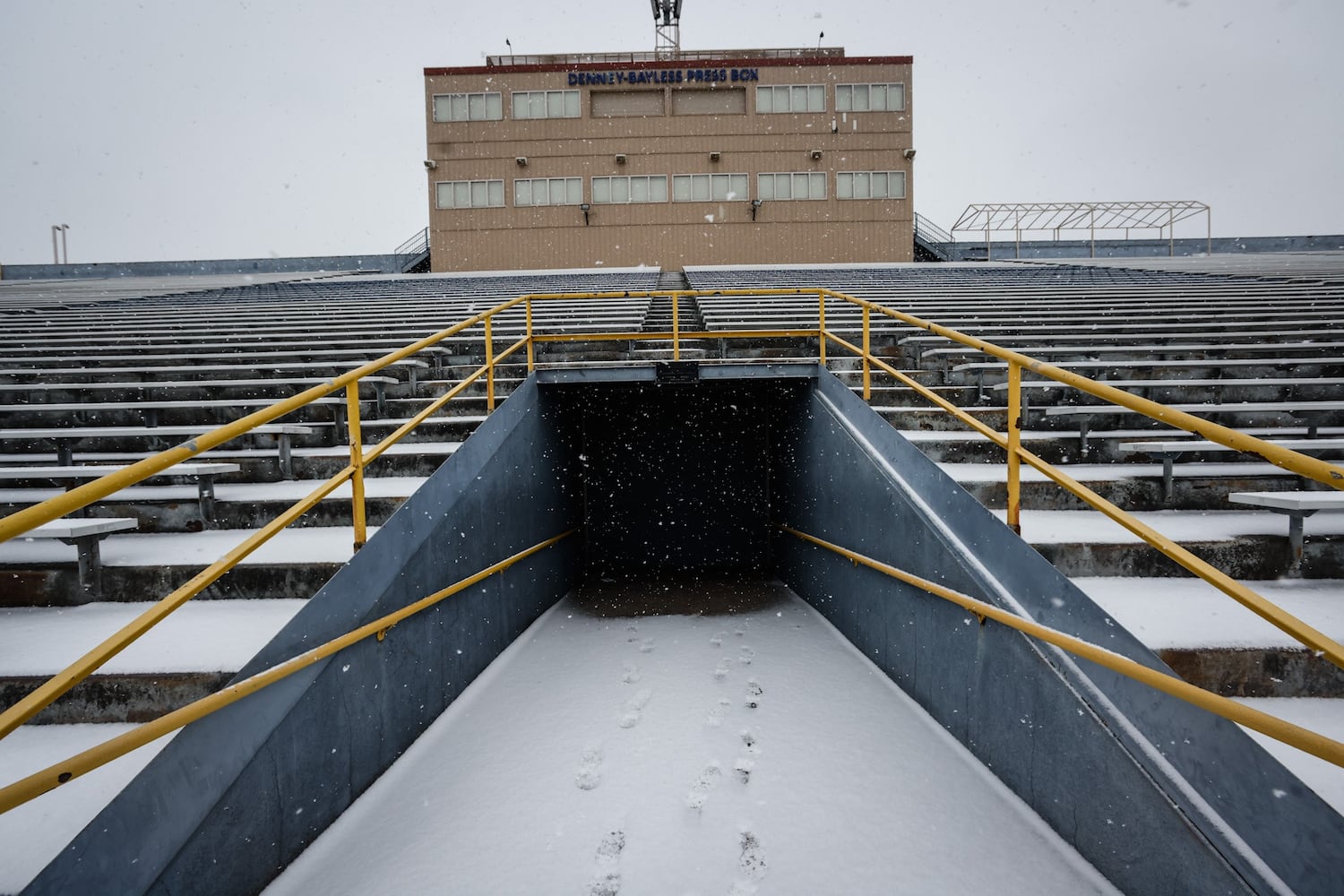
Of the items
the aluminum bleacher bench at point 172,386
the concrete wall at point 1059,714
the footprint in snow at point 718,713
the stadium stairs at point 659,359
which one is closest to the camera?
the concrete wall at point 1059,714

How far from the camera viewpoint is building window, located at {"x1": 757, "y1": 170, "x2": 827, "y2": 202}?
76.4 ft

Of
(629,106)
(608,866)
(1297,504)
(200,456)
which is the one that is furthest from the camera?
(629,106)

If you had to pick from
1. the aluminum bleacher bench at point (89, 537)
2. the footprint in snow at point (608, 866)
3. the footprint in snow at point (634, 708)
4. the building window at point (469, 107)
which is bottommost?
the footprint in snow at point (634, 708)

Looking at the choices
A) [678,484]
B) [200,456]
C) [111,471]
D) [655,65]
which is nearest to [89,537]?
[111,471]

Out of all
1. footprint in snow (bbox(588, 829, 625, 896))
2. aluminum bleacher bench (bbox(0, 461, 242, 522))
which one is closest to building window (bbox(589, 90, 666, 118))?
aluminum bleacher bench (bbox(0, 461, 242, 522))

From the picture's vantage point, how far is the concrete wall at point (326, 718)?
1980 millimetres

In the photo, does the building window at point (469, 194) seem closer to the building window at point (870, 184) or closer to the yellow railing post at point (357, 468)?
the building window at point (870, 184)

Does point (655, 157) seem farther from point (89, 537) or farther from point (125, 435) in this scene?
point (89, 537)

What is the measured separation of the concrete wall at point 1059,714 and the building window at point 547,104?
22.4m

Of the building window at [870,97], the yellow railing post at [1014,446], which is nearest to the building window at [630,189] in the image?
the building window at [870,97]

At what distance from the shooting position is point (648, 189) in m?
23.3

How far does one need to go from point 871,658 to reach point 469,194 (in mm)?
23253

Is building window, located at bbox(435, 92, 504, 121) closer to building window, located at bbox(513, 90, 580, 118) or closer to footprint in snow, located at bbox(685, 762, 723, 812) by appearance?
building window, located at bbox(513, 90, 580, 118)

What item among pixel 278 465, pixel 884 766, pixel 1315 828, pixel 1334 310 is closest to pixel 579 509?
pixel 278 465
